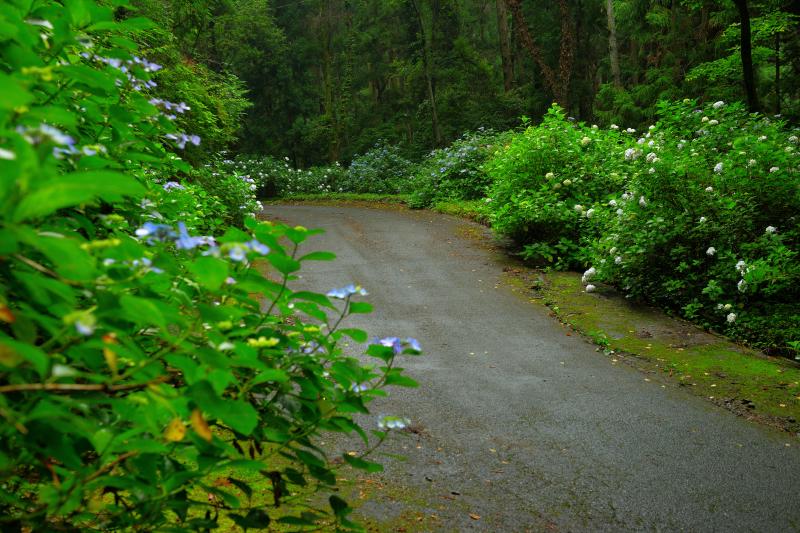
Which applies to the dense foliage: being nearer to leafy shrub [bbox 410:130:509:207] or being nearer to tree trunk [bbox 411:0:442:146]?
leafy shrub [bbox 410:130:509:207]

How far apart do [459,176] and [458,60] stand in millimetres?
13685

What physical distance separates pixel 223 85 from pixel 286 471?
17268mm

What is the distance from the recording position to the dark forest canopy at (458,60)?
14.5 metres

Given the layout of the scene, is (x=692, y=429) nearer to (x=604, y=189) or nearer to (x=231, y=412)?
(x=231, y=412)

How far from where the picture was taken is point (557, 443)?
175 inches

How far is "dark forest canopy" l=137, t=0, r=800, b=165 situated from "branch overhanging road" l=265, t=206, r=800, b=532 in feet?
21.3

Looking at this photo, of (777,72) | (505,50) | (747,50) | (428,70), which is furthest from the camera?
(505,50)

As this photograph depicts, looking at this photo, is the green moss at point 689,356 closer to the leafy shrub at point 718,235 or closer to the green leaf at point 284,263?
the leafy shrub at point 718,235

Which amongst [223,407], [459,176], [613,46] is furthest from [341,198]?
[223,407]

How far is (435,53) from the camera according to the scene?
29078 mm

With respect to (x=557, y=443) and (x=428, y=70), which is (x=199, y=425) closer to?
(x=557, y=443)

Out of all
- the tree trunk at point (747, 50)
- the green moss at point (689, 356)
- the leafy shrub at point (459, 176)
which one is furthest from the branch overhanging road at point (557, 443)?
the leafy shrub at point (459, 176)

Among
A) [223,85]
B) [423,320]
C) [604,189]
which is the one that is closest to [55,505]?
[423,320]

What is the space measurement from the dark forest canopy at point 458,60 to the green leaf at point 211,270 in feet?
34.3
